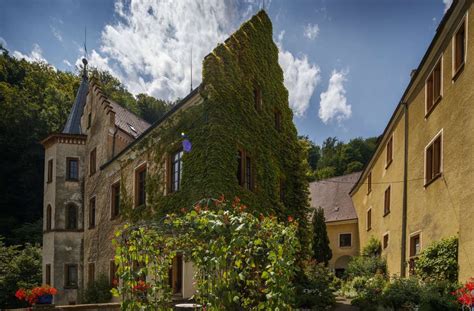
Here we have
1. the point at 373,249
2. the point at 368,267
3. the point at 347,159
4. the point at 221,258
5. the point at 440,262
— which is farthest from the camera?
the point at 347,159

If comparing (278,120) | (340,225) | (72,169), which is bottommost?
(340,225)

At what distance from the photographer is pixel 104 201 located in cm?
2184

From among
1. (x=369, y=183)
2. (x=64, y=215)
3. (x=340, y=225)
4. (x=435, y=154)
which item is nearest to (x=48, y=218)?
(x=64, y=215)

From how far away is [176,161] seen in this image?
1580 centimetres

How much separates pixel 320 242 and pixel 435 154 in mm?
17061

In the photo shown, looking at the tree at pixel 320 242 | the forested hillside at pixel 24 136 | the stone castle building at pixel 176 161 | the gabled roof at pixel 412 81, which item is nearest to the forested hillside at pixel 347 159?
the forested hillside at pixel 24 136

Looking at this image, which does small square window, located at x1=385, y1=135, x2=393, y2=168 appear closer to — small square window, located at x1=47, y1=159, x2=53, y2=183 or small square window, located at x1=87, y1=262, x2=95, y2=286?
small square window, located at x1=87, y1=262, x2=95, y2=286

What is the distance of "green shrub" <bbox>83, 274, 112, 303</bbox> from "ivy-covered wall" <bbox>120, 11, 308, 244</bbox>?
5.76m

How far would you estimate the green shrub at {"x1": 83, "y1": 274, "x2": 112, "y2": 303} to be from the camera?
63.2ft

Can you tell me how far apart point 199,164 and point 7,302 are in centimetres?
1770

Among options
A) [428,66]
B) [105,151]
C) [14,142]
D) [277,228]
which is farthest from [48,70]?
[277,228]

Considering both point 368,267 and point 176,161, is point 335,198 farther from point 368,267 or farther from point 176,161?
point 176,161

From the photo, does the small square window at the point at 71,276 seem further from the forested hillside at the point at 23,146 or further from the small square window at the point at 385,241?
the forested hillside at the point at 23,146

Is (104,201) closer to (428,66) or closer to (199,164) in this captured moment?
(199,164)
